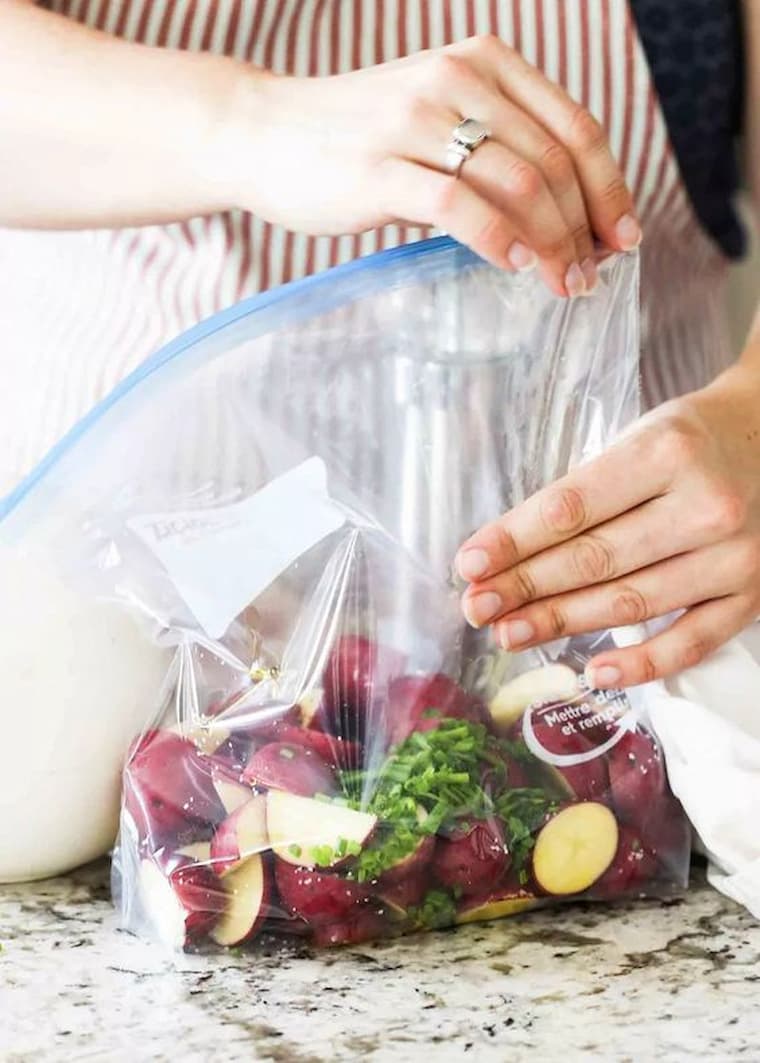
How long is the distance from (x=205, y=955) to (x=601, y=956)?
163 mm

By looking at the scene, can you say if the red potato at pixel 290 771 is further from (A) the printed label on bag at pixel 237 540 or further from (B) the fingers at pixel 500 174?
(B) the fingers at pixel 500 174

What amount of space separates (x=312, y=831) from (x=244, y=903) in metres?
0.04

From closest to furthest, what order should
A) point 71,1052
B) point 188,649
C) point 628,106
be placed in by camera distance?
point 71,1052, point 188,649, point 628,106

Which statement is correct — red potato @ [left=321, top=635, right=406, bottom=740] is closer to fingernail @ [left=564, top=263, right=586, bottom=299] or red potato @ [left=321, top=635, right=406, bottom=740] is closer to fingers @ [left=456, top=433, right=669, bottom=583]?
fingers @ [left=456, top=433, right=669, bottom=583]

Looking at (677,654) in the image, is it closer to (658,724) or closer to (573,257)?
(658,724)

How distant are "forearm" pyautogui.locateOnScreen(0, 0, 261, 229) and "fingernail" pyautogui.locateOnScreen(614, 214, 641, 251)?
0.57 ft

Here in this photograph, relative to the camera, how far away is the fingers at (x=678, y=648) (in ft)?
2.20

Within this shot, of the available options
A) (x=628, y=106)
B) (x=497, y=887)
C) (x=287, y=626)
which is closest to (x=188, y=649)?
(x=287, y=626)

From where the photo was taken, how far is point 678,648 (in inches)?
26.9

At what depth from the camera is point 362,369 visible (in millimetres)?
663

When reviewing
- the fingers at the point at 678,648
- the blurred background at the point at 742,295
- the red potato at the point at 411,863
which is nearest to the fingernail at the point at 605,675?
the fingers at the point at 678,648

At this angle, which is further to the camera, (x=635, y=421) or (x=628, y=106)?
(x=628, y=106)

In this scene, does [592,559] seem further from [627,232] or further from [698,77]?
[698,77]

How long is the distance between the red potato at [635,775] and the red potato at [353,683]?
11 centimetres
